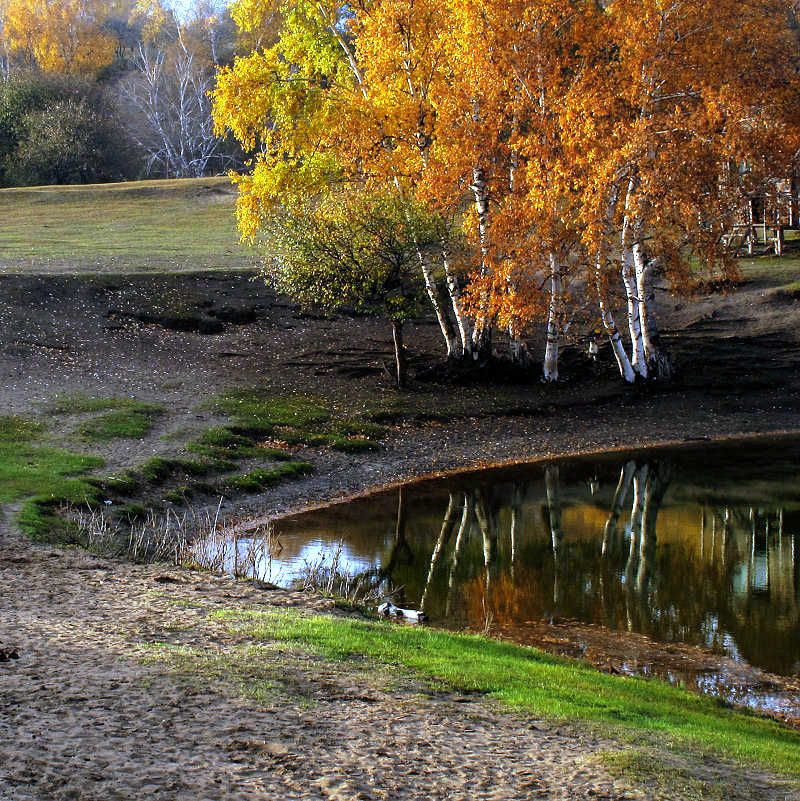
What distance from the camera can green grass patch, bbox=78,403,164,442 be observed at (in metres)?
21.5

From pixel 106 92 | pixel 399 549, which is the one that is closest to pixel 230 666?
pixel 399 549

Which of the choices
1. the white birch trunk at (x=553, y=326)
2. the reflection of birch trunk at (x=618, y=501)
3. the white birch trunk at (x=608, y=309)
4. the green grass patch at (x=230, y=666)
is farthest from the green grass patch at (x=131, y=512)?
the white birch trunk at (x=608, y=309)

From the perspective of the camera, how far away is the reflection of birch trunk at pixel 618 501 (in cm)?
1789

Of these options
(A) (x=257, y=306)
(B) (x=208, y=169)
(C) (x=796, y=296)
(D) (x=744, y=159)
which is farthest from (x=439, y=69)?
(B) (x=208, y=169)

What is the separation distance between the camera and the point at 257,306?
36312 mm

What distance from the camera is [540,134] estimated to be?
27.1 meters

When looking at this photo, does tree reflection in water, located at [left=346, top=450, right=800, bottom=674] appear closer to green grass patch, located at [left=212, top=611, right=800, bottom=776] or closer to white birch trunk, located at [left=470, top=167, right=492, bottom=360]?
green grass patch, located at [left=212, top=611, right=800, bottom=776]

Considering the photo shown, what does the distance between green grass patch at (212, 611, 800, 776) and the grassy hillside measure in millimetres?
29998

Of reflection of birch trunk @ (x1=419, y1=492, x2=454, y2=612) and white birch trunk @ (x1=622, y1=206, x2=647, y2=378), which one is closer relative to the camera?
reflection of birch trunk @ (x1=419, y1=492, x2=454, y2=612)

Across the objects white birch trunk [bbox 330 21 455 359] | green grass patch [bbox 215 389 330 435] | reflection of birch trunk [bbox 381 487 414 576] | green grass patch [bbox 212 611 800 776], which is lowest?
reflection of birch trunk [bbox 381 487 414 576]

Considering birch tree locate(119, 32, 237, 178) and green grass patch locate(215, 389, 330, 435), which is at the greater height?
birch tree locate(119, 32, 237, 178)

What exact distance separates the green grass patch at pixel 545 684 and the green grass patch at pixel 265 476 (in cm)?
886

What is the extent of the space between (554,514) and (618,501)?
6.73 feet

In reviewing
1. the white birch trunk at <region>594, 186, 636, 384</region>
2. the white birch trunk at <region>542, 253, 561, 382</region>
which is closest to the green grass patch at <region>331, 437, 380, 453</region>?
the white birch trunk at <region>542, 253, 561, 382</region>
